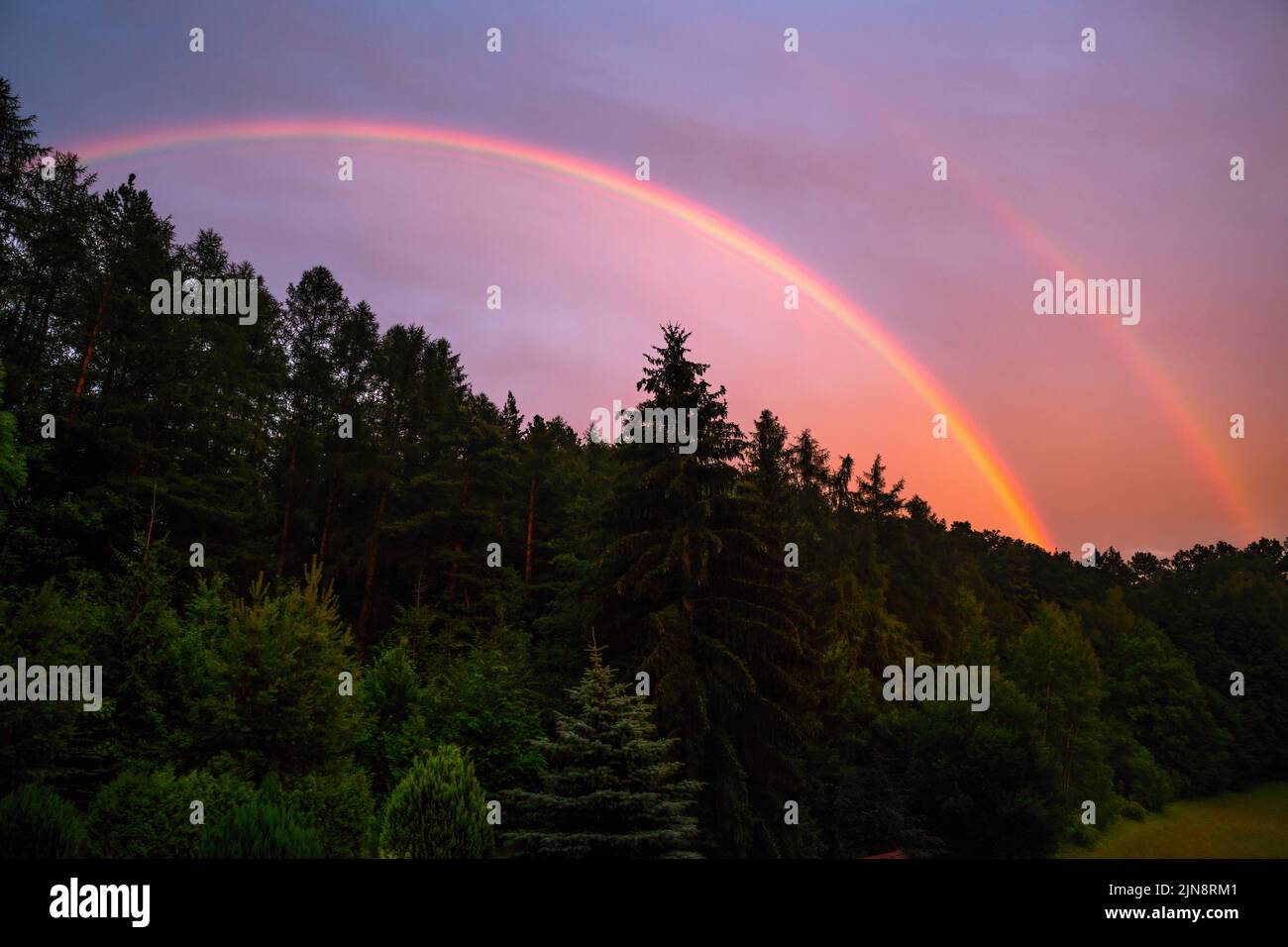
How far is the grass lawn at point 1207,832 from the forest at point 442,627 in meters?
1.89

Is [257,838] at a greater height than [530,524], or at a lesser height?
lesser

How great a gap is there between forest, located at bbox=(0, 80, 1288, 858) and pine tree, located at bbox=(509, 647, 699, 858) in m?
0.09

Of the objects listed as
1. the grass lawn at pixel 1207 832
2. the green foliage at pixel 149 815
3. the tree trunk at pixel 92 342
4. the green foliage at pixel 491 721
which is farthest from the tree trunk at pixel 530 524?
the grass lawn at pixel 1207 832

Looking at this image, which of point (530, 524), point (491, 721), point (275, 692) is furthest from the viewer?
point (530, 524)

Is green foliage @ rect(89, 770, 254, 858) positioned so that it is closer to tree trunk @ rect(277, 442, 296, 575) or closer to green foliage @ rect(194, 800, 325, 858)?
green foliage @ rect(194, 800, 325, 858)

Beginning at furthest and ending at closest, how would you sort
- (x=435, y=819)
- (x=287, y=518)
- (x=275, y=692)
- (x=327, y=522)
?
(x=327, y=522)
(x=287, y=518)
(x=275, y=692)
(x=435, y=819)

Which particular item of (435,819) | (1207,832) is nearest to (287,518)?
(435,819)

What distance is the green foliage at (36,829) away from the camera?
36.3 ft

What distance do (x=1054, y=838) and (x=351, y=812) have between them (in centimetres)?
3702

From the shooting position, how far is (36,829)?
11250 mm

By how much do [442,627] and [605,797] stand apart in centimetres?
2739

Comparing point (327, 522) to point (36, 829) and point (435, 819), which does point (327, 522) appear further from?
point (36, 829)

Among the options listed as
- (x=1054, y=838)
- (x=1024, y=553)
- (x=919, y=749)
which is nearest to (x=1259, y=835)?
(x=1054, y=838)

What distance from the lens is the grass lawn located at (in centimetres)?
4753
